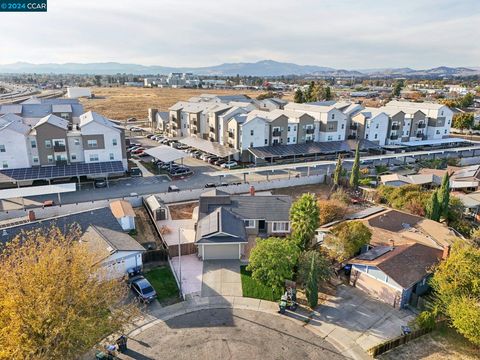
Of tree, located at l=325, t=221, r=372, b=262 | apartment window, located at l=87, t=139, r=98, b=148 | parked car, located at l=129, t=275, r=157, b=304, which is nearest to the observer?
A: parked car, located at l=129, t=275, r=157, b=304

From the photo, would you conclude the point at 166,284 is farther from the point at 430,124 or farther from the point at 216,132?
the point at 430,124

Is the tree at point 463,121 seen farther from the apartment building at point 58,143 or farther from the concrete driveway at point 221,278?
the concrete driveway at point 221,278


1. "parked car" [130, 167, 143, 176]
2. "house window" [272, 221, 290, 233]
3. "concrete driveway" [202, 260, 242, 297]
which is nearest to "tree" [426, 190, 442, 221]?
"house window" [272, 221, 290, 233]

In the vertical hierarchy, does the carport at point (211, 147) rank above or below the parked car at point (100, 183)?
above

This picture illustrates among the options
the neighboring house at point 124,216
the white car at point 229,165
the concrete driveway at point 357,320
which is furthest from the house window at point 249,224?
the white car at point 229,165

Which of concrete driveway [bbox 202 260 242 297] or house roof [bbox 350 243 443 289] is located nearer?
house roof [bbox 350 243 443 289]

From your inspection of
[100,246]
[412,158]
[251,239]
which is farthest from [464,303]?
[412,158]

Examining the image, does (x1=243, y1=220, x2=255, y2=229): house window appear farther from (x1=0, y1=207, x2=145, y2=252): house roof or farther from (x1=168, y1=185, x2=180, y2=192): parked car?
(x1=168, y1=185, x2=180, y2=192): parked car
